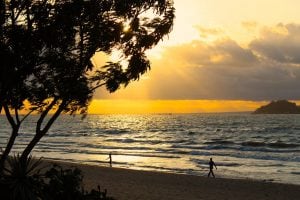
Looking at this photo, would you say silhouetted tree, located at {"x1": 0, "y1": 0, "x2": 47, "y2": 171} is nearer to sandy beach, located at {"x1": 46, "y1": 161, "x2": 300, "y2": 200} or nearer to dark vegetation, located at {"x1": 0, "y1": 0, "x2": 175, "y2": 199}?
dark vegetation, located at {"x1": 0, "y1": 0, "x2": 175, "y2": 199}

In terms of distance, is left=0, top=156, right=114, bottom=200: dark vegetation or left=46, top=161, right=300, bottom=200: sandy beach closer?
left=0, top=156, right=114, bottom=200: dark vegetation

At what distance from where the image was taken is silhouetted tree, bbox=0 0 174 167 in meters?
11.2

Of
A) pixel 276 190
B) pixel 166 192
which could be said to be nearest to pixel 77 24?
pixel 166 192

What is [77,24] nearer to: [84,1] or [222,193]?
[84,1]

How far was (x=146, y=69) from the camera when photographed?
12570 mm

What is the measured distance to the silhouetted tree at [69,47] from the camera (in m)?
11.2

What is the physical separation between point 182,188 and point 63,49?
1661cm

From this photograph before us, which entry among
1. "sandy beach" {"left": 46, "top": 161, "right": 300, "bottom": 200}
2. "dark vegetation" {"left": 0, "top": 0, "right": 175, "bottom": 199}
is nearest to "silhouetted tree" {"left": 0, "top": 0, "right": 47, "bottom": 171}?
"dark vegetation" {"left": 0, "top": 0, "right": 175, "bottom": 199}

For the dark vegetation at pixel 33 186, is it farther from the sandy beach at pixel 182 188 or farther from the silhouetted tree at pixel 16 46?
the sandy beach at pixel 182 188

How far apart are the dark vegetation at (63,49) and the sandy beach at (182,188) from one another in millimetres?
9279

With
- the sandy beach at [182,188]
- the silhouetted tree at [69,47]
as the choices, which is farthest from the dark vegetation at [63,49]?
the sandy beach at [182,188]

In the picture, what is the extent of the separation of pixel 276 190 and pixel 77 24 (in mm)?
18868

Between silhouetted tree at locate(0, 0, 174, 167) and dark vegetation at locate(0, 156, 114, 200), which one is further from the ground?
silhouetted tree at locate(0, 0, 174, 167)

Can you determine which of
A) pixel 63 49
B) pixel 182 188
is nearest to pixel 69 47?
pixel 63 49
